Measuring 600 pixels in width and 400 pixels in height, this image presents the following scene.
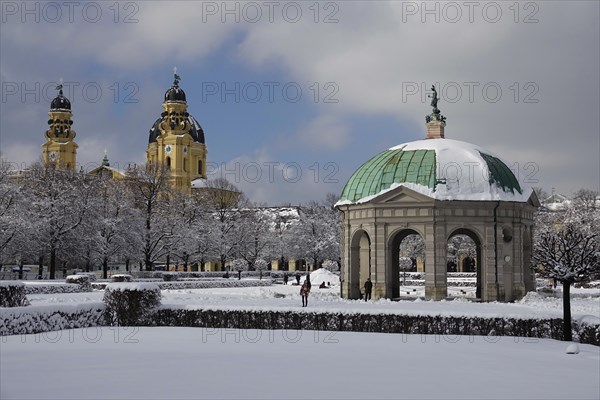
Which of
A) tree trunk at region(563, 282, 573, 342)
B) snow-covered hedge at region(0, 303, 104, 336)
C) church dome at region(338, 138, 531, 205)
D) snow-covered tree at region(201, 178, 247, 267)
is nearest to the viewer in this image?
tree trunk at region(563, 282, 573, 342)

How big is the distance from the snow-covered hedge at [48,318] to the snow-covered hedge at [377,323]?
230cm

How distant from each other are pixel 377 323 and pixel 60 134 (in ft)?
348

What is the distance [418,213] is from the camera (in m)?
35.5

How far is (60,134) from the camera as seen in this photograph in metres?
120

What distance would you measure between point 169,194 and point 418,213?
1680 inches

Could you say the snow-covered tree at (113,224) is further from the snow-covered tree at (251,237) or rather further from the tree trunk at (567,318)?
the tree trunk at (567,318)

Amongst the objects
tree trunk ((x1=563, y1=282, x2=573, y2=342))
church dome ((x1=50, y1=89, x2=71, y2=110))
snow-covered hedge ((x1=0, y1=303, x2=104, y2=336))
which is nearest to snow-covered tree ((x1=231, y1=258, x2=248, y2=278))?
church dome ((x1=50, y1=89, x2=71, y2=110))

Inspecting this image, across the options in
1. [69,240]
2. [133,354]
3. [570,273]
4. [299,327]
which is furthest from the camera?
[69,240]

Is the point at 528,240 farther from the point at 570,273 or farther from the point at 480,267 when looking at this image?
the point at 570,273

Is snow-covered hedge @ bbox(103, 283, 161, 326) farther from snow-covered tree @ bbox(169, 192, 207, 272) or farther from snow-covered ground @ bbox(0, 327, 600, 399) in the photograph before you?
snow-covered tree @ bbox(169, 192, 207, 272)

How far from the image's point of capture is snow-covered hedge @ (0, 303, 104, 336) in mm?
23144

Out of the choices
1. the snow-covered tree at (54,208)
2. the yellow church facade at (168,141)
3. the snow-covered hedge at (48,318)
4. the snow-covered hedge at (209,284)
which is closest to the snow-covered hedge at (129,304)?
the snow-covered hedge at (48,318)

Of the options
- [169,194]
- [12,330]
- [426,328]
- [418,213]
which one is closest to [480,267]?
[418,213]

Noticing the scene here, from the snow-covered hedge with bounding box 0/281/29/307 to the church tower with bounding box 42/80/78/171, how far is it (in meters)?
93.5
